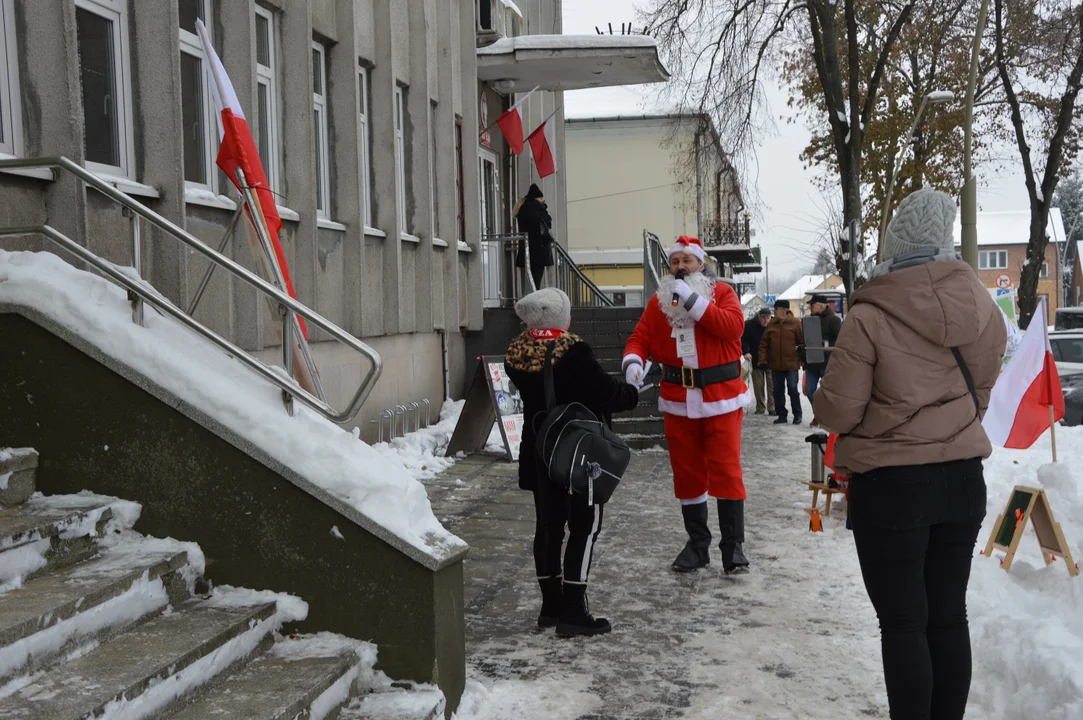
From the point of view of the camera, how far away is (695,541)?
6.77 meters

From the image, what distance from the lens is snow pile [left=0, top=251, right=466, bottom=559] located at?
4.34m

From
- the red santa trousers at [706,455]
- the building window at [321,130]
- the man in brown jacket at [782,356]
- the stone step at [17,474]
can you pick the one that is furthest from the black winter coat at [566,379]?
the man in brown jacket at [782,356]

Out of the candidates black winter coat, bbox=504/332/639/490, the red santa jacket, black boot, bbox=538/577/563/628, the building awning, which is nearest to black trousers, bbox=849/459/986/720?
black winter coat, bbox=504/332/639/490

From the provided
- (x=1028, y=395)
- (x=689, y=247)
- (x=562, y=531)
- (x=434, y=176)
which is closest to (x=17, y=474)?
(x=562, y=531)

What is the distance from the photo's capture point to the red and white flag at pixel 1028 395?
23.5 ft

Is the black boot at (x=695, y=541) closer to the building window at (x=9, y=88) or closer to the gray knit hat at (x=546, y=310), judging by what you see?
the gray knit hat at (x=546, y=310)

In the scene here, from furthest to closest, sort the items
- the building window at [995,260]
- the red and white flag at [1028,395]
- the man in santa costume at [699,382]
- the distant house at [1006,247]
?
the building window at [995,260] < the distant house at [1006,247] < the red and white flag at [1028,395] < the man in santa costume at [699,382]

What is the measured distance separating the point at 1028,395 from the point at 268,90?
23.8ft

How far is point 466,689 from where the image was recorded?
4.57 metres

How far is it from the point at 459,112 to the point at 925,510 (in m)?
13.5

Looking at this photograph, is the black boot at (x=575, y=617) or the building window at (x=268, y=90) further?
the building window at (x=268, y=90)

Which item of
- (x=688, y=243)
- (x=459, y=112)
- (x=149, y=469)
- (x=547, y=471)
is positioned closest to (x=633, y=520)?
(x=688, y=243)

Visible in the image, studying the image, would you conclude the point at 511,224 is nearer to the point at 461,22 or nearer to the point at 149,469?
the point at 461,22

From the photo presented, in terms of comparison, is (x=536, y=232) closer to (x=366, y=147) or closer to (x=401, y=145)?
(x=401, y=145)
